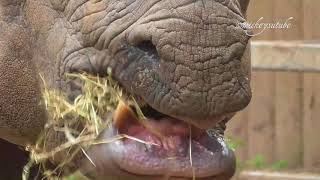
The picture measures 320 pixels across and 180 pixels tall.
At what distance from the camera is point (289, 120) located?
862cm

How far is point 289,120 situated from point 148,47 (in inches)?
225

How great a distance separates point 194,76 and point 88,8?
0.43 meters

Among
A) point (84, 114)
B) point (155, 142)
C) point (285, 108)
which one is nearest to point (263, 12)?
point (285, 108)

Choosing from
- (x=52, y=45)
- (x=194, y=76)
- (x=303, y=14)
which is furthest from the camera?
(x=303, y=14)

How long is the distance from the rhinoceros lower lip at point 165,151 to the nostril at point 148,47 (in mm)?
178

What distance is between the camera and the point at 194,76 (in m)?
2.93

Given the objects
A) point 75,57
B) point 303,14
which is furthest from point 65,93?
point 303,14

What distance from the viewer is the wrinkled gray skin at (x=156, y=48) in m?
2.93

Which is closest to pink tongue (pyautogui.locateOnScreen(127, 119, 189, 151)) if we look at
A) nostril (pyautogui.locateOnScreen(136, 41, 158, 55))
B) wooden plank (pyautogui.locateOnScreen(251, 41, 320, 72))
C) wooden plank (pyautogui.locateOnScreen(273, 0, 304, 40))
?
nostril (pyautogui.locateOnScreen(136, 41, 158, 55))

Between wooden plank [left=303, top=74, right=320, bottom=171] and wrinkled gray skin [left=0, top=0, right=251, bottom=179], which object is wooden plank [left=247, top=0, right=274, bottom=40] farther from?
wrinkled gray skin [left=0, top=0, right=251, bottom=179]

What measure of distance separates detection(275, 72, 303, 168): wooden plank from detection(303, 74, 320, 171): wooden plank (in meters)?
0.06

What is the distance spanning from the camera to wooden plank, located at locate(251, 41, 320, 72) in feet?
19.4

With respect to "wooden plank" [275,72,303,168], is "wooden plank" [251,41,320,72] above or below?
above

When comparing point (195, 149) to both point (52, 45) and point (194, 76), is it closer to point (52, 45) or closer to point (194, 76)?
point (194, 76)
